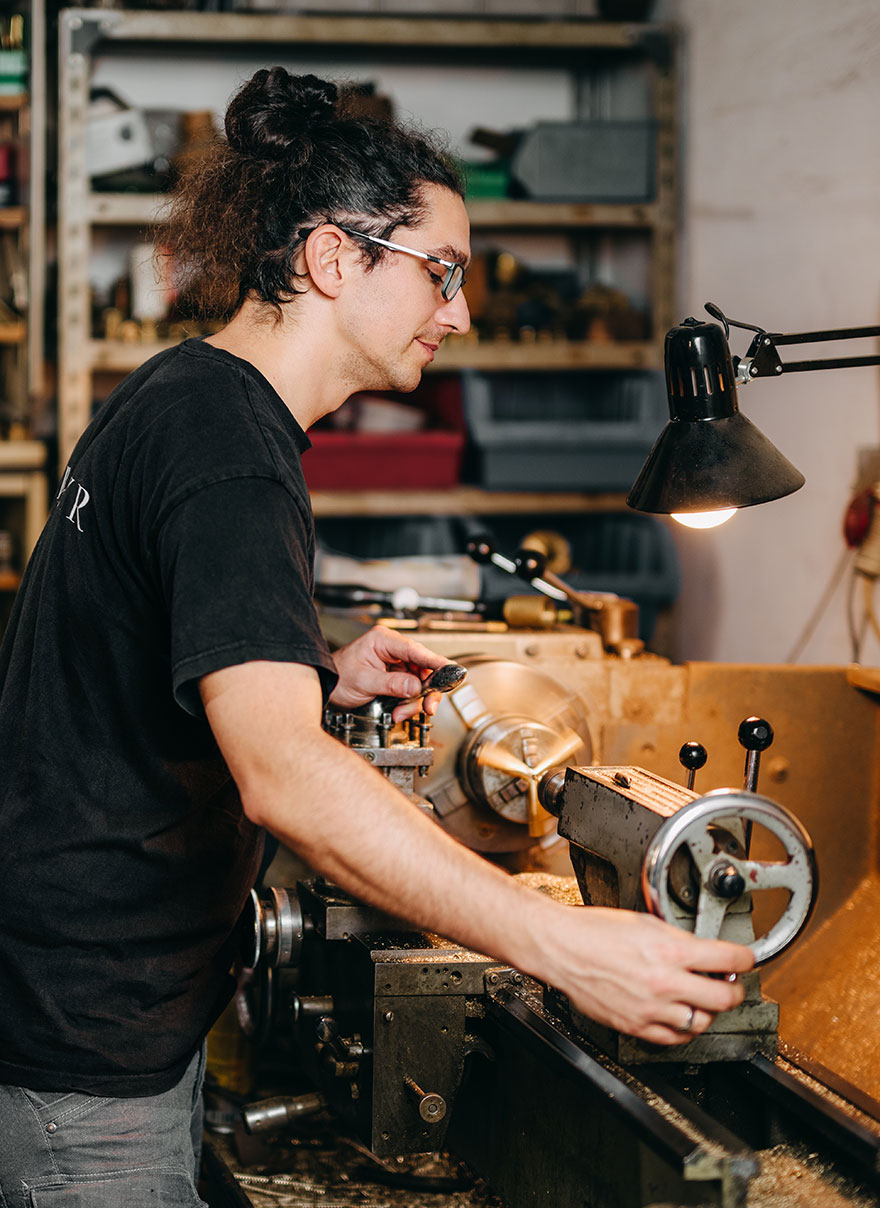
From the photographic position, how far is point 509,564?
2.09 m

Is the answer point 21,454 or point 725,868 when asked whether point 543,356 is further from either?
point 725,868

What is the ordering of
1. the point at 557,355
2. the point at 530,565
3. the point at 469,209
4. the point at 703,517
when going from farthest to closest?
the point at 557,355 < the point at 469,209 < the point at 530,565 < the point at 703,517

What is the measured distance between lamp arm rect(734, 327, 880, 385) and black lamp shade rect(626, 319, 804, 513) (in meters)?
0.04

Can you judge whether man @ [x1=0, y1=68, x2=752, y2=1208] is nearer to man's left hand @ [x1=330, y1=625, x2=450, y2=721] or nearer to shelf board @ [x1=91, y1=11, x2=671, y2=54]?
man's left hand @ [x1=330, y1=625, x2=450, y2=721]

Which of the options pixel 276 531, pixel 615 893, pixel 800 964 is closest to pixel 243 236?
pixel 276 531

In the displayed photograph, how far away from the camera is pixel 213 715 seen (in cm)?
96

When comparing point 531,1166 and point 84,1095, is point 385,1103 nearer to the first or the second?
point 531,1166

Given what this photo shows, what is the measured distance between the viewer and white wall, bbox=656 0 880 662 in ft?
7.29

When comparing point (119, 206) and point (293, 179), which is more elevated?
point (119, 206)

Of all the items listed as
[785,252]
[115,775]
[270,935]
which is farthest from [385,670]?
[785,252]

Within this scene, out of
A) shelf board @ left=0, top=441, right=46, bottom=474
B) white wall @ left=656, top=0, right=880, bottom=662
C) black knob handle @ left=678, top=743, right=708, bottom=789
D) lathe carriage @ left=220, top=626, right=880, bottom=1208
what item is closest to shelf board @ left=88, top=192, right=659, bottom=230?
white wall @ left=656, top=0, right=880, bottom=662

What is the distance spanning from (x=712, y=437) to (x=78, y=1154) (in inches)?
35.2

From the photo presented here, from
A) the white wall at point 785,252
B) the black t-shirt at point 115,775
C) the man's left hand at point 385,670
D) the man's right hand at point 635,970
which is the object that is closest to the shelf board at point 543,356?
the white wall at point 785,252

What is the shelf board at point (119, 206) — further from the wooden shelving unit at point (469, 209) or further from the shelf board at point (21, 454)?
the shelf board at point (21, 454)
